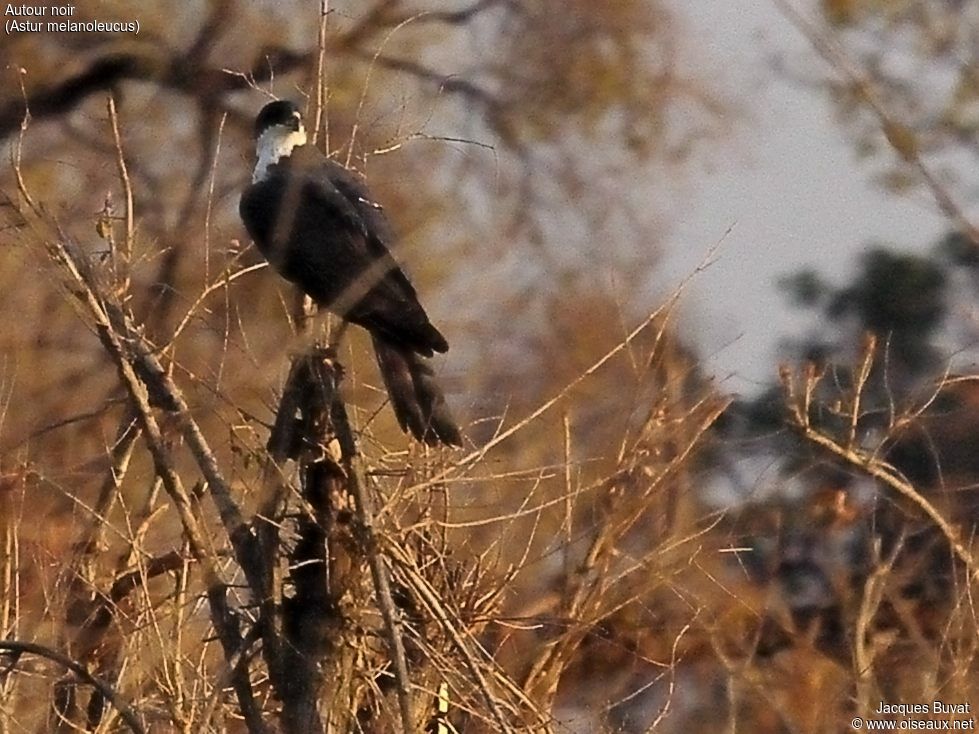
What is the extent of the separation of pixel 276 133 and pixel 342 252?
2.59 ft

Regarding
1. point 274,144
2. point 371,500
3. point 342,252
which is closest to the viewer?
point 371,500

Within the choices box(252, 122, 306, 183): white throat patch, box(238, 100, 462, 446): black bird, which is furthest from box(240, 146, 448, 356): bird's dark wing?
box(252, 122, 306, 183): white throat patch

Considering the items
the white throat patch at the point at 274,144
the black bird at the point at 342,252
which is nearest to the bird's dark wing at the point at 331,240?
the black bird at the point at 342,252

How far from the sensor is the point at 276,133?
222 inches

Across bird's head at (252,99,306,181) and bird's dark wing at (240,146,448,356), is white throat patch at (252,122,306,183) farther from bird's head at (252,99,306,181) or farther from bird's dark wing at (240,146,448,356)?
bird's dark wing at (240,146,448,356)

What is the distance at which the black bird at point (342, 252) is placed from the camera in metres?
4.40

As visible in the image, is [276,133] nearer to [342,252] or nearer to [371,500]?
[342,252]

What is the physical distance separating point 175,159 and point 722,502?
461 cm

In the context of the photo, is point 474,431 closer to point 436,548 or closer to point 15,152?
point 436,548

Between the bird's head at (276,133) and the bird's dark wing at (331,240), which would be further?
the bird's head at (276,133)

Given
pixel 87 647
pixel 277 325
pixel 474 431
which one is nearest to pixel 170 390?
pixel 474 431

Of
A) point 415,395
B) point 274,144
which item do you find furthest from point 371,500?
point 274,144

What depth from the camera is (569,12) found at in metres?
12.0

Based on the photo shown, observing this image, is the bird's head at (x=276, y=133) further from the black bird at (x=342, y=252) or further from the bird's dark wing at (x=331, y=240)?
the bird's dark wing at (x=331, y=240)
